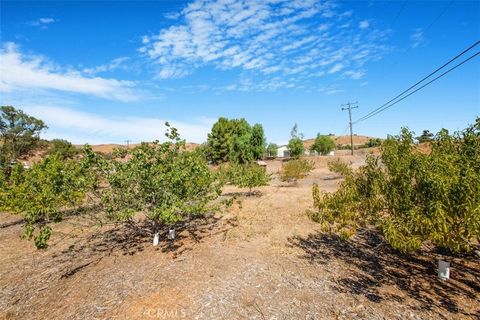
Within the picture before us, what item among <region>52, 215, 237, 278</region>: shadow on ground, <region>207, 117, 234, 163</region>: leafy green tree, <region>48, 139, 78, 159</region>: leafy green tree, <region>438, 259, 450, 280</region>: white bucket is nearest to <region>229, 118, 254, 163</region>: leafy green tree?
<region>207, 117, 234, 163</region>: leafy green tree

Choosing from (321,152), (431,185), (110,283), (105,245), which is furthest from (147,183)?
(321,152)

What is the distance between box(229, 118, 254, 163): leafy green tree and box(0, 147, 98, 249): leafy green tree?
142 ft

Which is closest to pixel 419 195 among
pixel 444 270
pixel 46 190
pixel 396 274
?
pixel 444 270

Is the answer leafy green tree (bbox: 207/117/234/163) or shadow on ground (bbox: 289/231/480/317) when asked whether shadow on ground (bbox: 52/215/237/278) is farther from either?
leafy green tree (bbox: 207/117/234/163)

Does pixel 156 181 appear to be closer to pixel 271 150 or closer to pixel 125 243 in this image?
pixel 125 243

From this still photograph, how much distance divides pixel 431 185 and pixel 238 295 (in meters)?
6.16

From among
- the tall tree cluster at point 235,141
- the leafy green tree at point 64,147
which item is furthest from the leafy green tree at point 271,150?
the leafy green tree at point 64,147

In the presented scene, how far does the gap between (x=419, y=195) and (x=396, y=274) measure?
3.77 metres

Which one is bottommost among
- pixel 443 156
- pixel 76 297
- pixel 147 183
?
pixel 76 297

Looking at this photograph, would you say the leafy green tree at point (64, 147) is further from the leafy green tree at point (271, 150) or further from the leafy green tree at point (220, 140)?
the leafy green tree at point (271, 150)

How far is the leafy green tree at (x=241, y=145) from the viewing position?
6047 centimetres

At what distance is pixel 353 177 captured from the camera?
10484 millimetres

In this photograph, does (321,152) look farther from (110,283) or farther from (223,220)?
(110,283)

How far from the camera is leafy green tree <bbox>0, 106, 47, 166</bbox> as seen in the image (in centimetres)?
4162
